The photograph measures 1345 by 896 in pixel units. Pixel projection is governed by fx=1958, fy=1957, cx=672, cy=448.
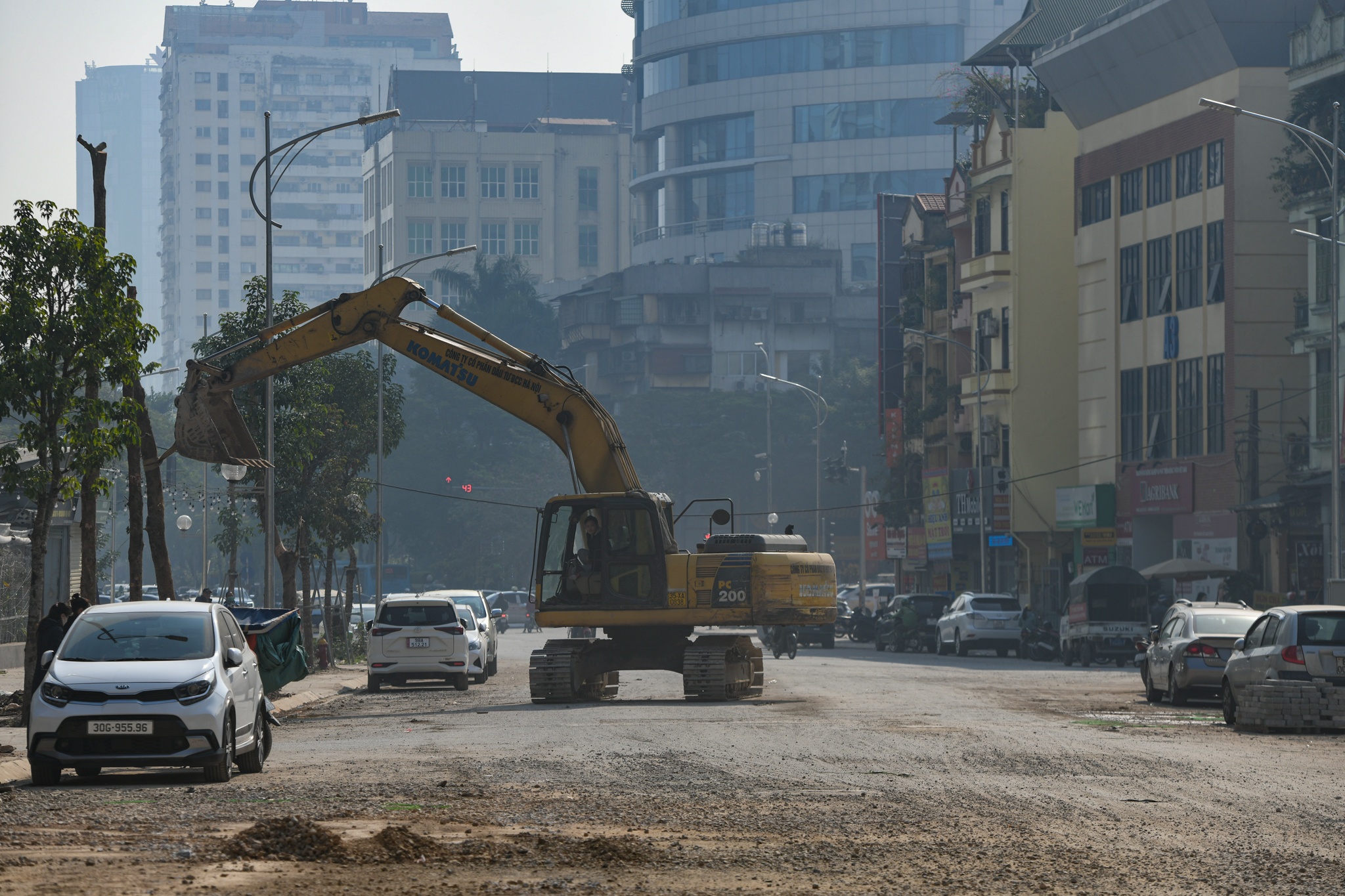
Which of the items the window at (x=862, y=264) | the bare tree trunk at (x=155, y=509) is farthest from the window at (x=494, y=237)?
the bare tree trunk at (x=155, y=509)

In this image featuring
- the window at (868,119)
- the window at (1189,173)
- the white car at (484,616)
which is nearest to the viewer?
the white car at (484,616)

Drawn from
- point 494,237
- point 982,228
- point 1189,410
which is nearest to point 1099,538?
point 1189,410

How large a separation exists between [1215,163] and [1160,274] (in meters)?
4.59

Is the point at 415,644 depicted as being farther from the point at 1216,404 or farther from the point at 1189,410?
the point at 1189,410

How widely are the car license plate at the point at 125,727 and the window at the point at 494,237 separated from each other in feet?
499

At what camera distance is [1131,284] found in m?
60.3

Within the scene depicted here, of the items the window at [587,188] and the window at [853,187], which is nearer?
the window at [853,187]

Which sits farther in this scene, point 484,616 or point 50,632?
point 484,616

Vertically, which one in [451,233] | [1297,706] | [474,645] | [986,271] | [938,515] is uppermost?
[451,233]

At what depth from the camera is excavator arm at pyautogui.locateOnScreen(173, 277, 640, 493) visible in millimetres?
27188

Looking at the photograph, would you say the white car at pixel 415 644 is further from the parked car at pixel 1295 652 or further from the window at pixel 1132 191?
the window at pixel 1132 191

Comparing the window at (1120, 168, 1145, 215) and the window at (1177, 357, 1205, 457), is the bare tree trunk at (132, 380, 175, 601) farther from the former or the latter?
the window at (1120, 168, 1145, 215)

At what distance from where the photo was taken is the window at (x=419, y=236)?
16375 centimetres

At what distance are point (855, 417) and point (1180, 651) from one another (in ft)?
277
